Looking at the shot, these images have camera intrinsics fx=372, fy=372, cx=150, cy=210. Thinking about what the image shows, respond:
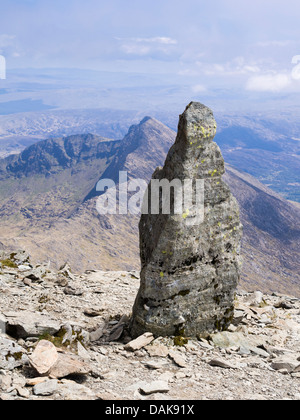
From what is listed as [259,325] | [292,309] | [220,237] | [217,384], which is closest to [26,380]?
[217,384]

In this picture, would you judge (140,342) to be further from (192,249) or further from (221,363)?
(192,249)

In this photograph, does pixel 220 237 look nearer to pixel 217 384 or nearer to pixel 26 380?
pixel 217 384

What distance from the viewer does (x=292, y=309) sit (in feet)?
90.2

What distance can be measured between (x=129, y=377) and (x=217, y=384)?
3.16 m

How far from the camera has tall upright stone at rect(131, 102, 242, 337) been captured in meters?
16.8

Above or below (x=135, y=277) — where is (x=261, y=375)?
above

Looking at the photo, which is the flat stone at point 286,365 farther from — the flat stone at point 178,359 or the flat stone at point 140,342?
the flat stone at point 140,342

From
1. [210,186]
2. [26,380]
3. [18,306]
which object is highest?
[210,186]

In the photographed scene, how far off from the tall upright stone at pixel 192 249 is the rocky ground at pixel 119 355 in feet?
3.31

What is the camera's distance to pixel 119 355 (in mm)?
15719

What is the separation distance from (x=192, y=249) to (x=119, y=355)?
5615 mm

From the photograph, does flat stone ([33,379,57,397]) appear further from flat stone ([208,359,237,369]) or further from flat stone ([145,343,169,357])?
flat stone ([208,359,237,369])
